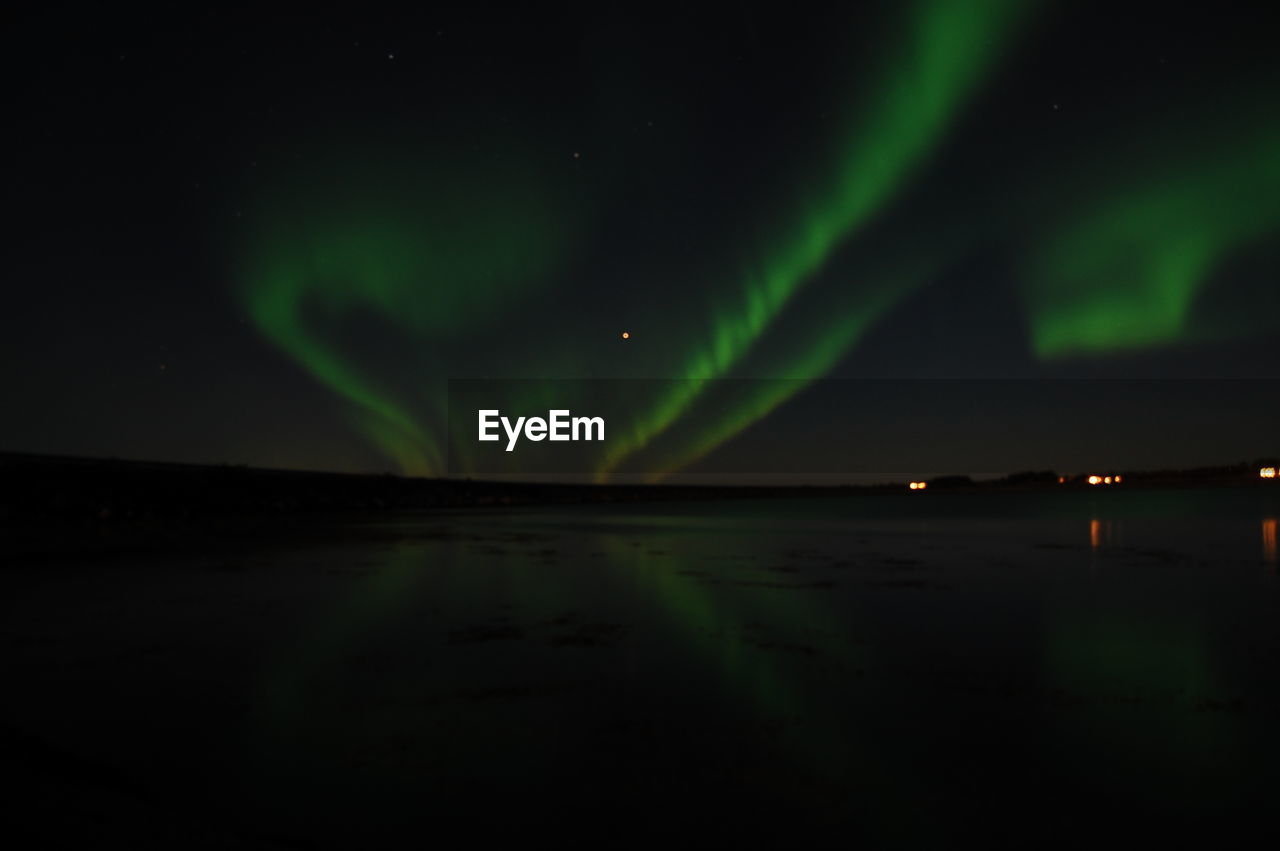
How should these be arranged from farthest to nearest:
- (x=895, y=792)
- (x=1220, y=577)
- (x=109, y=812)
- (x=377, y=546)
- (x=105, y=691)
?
(x=377, y=546) → (x=1220, y=577) → (x=105, y=691) → (x=895, y=792) → (x=109, y=812)

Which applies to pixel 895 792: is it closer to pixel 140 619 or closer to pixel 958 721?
pixel 958 721

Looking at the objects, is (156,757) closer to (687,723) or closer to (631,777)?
(631,777)

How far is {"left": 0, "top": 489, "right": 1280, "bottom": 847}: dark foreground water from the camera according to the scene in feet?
22.1

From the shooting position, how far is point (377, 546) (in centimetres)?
3441

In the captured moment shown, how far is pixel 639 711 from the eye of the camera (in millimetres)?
9758

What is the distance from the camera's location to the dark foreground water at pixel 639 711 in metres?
6.74

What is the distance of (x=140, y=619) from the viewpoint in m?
15.4

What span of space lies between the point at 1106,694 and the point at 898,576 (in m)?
12.9

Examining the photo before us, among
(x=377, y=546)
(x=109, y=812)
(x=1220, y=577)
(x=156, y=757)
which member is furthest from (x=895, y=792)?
(x=377, y=546)

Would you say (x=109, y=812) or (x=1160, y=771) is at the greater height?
(x=109, y=812)

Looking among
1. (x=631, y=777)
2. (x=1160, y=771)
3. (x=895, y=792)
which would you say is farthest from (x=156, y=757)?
(x=1160, y=771)

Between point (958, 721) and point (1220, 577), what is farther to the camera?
point (1220, 577)

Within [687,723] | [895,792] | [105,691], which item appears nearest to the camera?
[895,792]

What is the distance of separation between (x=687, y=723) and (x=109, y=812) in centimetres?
577
